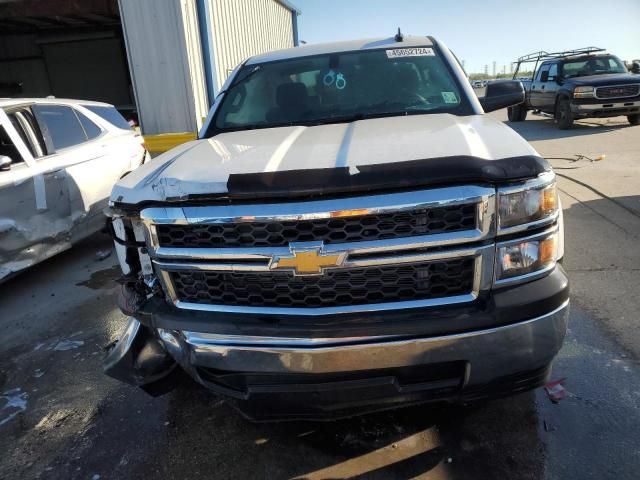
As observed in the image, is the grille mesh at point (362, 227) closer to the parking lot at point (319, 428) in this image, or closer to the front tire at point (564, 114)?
the parking lot at point (319, 428)

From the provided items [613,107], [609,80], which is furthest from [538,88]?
[613,107]

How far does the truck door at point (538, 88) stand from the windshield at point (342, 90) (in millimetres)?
12959

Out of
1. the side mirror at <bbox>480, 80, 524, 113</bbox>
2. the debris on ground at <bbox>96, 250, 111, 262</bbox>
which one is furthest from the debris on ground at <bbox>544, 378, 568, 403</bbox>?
the debris on ground at <bbox>96, 250, 111, 262</bbox>

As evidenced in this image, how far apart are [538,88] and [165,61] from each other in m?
11.3

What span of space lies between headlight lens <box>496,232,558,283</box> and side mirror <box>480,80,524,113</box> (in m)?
1.79

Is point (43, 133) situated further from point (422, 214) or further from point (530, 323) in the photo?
point (530, 323)

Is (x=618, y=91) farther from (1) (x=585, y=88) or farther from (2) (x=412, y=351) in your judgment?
(2) (x=412, y=351)

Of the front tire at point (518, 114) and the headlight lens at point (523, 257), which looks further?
the front tire at point (518, 114)

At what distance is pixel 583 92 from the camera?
1259 cm

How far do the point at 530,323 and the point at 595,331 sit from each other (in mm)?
1698

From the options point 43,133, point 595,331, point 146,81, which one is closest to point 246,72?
point 43,133

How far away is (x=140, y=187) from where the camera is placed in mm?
2158

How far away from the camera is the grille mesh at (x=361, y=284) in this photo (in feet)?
6.32

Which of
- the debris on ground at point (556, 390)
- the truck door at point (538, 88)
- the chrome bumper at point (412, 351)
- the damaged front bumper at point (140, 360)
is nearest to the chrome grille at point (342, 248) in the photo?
the chrome bumper at point (412, 351)
